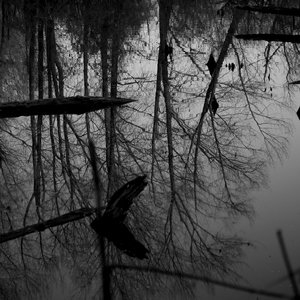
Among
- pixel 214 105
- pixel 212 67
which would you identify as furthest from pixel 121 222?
pixel 212 67

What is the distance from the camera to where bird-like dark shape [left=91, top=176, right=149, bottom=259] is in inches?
111

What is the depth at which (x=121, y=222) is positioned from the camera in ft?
9.79

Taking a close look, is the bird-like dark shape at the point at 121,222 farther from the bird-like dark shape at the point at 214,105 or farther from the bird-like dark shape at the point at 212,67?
the bird-like dark shape at the point at 212,67

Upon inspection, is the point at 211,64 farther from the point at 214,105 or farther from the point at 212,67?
the point at 214,105

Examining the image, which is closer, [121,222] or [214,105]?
[121,222]

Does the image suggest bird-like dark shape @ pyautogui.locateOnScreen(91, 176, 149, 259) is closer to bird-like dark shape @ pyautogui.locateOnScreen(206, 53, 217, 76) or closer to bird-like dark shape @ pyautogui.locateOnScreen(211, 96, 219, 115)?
bird-like dark shape @ pyautogui.locateOnScreen(211, 96, 219, 115)

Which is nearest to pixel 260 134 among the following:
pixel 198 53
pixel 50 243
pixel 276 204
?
pixel 276 204

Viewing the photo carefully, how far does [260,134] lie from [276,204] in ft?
5.60

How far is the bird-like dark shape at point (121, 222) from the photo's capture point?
2832 mm

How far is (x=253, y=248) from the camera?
9.18ft

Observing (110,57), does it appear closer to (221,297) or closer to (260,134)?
(260,134)

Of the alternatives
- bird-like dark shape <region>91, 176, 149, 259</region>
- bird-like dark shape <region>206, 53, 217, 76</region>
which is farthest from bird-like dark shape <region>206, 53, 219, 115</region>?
bird-like dark shape <region>91, 176, 149, 259</region>

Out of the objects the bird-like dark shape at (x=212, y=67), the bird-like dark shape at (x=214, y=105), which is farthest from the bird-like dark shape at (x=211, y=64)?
the bird-like dark shape at (x=214, y=105)

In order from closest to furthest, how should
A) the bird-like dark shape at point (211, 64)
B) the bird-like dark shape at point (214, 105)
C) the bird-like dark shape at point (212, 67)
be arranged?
the bird-like dark shape at point (214, 105)
the bird-like dark shape at point (212, 67)
the bird-like dark shape at point (211, 64)
